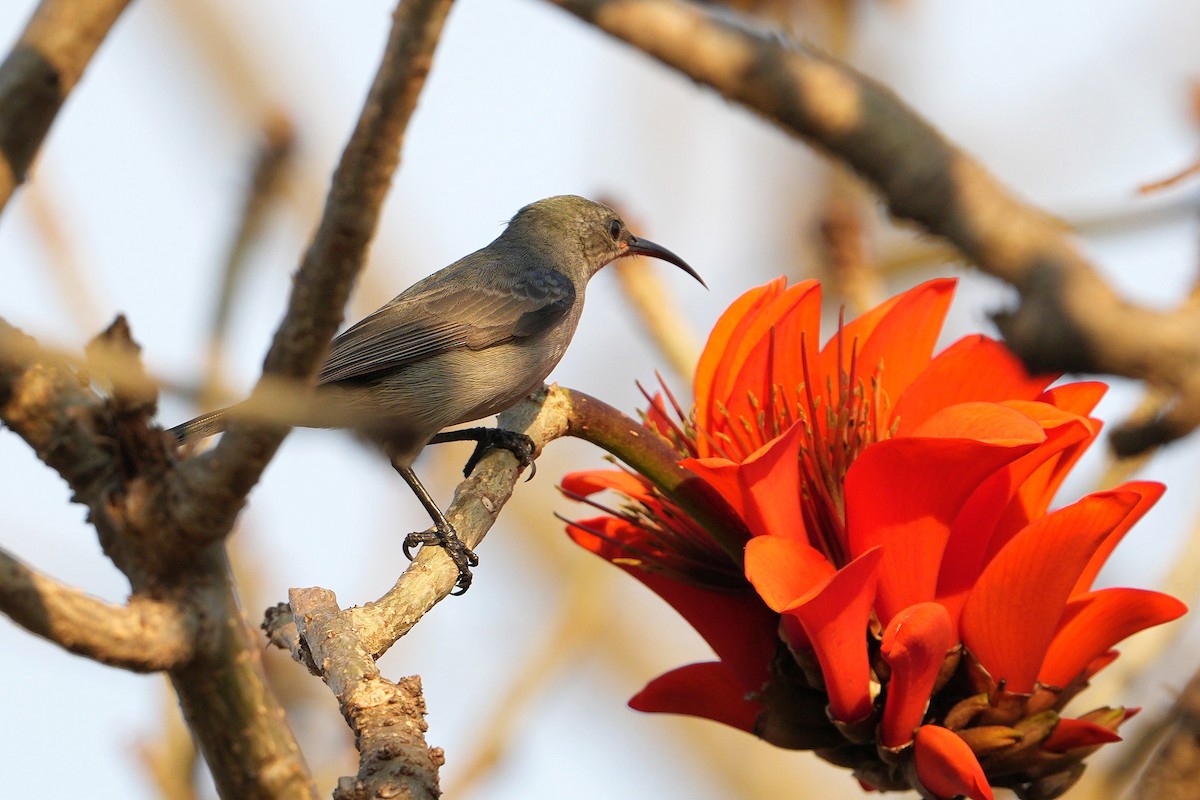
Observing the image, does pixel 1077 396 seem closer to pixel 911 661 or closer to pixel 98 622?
pixel 911 661

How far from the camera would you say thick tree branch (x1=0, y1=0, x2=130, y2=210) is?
3154mm

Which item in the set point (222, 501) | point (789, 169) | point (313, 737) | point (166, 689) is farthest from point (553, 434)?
point (789, 169)

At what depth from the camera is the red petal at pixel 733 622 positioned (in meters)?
2.79

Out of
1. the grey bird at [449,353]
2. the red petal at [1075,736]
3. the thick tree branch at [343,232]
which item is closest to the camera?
the thick tree branch at [343,232]

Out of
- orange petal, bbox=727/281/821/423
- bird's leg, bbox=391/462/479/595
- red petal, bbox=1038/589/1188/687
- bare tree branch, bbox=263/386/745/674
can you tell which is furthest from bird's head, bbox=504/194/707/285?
red petal, bbox=1038/589/1188/687

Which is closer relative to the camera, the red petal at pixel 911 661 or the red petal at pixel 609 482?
the red petal at pixel 911 661

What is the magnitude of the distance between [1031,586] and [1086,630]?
0.96ft

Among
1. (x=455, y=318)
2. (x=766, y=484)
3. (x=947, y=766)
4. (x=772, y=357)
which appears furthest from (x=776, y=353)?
(x=455, y=318)

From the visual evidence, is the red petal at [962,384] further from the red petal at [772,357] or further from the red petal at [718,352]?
the red petal at [718,352]

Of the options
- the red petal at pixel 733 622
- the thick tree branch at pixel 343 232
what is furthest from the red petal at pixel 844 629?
the thick tree branch at pixel 343 232

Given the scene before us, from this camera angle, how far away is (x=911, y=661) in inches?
94.0

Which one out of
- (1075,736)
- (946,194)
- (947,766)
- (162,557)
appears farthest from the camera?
(162,557)

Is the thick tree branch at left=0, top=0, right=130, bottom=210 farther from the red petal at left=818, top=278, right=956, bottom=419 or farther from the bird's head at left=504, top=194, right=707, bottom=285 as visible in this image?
the bird's head at left=504, top=194, right=707, bottom=285

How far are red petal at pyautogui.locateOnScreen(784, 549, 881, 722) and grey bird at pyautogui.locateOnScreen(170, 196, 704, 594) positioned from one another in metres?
2.39
